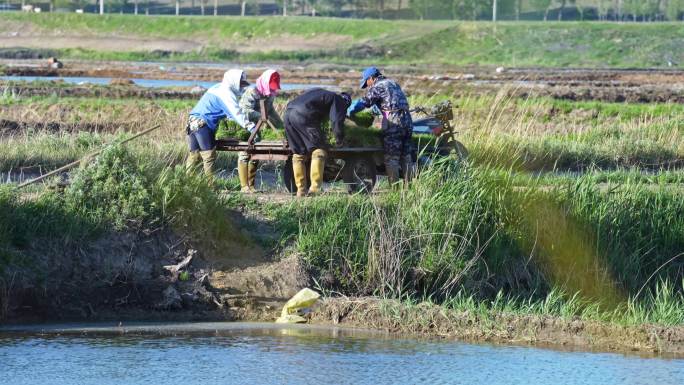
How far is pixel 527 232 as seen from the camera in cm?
1423

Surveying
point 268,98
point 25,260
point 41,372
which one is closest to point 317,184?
point 268,98

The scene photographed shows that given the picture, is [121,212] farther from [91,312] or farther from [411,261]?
[411,261]

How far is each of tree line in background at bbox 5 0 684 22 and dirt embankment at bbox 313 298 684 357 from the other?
103m

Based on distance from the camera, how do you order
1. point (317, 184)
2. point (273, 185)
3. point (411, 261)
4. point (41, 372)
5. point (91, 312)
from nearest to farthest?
1. point (41, 372)
2. point (91, 312)
3. point (411, 261)
4. point (317, 184)
5. point (273, 185)

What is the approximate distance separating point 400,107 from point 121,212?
390 cm

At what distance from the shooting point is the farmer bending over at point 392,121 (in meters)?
15.1

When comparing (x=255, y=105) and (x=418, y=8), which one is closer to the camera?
(x=255, y=105)

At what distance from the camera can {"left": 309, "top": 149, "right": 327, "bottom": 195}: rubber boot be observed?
A: 586 inches

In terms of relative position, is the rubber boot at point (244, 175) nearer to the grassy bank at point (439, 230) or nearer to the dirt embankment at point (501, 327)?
the grassy bank at point (439, 230)

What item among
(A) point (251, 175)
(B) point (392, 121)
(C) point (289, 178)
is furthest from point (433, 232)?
(A) point (251, 175)

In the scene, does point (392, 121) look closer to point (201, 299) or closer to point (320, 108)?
point (320, 108)

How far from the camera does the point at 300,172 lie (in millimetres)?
15008

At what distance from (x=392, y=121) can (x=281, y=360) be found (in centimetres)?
500

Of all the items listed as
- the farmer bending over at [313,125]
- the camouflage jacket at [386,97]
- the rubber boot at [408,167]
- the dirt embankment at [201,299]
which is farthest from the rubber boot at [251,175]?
the dirt embankment at [201,299]
